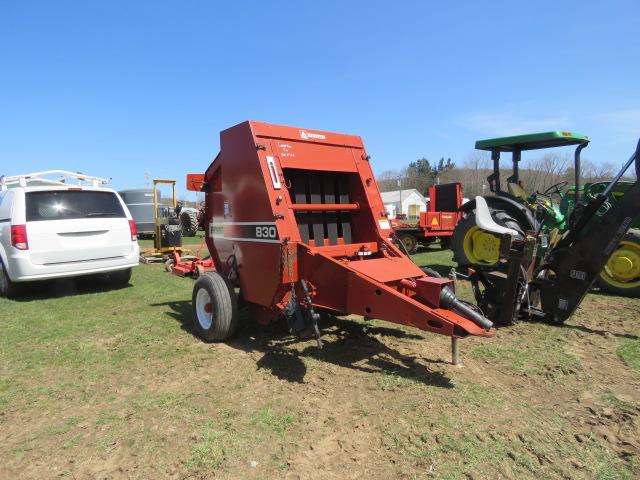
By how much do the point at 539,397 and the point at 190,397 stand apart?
2.62 m

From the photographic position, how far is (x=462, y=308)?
3.46m

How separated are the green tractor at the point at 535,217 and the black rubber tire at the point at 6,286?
7.01 meters

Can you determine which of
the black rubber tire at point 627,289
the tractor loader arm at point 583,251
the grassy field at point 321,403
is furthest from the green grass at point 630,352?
the black rubber tire at point 627,289

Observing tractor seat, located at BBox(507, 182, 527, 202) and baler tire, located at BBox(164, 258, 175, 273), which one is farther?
baler tire, located at BBox(164, 258, 175, 273)

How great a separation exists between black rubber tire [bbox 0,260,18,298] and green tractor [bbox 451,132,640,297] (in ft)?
23.0

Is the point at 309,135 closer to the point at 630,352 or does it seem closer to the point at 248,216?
the point at 248,216

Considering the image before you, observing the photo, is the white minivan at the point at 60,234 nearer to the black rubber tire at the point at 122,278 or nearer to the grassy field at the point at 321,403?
the black rubber tire at the point at 122,278

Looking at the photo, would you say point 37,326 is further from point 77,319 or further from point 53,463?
point 53,463

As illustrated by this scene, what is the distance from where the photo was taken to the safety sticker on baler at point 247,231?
4.07 meters

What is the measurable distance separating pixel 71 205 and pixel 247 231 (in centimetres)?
404

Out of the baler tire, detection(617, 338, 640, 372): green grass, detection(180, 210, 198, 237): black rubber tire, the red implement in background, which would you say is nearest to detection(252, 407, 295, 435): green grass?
detection(617, 338, 640, 372): green grass

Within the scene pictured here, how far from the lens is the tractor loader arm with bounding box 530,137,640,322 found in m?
4.54

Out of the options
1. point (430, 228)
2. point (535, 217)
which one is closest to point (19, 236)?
point (535, 217)

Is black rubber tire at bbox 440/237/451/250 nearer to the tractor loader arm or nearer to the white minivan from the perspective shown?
the tractor loader arm
